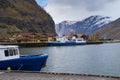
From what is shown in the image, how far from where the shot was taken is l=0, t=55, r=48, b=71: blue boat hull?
43562 mm

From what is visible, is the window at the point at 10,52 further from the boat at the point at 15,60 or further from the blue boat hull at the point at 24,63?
the blue boat hull at the point at 24,63

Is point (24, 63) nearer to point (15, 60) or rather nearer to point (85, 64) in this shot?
point (15, 60)

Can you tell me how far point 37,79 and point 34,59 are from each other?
60.9 ft

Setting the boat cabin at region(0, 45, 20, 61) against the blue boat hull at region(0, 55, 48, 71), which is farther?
the blue boat hull at region(0, 55, 48, 71)

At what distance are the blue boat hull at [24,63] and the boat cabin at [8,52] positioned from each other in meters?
0.65

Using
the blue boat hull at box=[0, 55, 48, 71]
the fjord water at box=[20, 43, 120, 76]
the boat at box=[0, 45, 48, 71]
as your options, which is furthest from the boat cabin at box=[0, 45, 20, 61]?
the fjord water at box=[20, 43, 120, 76]

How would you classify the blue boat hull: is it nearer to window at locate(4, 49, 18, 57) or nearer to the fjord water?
window at locate(4, 49, 18, 57)

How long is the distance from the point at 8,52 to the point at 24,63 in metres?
3.38

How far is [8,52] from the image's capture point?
43875 millimetres

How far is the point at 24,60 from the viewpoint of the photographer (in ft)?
150

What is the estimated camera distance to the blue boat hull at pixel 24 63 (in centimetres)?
4356

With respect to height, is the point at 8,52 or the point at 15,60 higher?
the point at 8,52

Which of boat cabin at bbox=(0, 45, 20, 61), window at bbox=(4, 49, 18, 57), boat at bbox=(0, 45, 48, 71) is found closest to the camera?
boat cabin at bbox=(0, 45, 20, 61)

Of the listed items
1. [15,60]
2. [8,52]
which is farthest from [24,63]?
[8,52]
